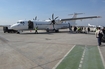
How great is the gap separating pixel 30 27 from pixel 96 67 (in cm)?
2498

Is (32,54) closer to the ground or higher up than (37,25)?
closer to the ground

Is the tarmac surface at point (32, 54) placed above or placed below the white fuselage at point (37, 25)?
below

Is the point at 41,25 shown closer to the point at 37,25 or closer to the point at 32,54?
the point at 37,25

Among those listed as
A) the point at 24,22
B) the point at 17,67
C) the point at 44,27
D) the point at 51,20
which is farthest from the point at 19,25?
the point at 17,67

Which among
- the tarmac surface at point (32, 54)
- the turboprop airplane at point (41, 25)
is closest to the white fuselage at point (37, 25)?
the turboprop airplane at point (41, 25)

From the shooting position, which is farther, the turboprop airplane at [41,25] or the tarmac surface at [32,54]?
the turboprop airplane at [41,25]

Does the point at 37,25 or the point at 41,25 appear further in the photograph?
the point at 41,25

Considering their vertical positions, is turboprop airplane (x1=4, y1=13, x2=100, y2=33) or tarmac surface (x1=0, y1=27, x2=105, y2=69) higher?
turboprop airplane (x1=4, y1=13, x2=100, y2=33)

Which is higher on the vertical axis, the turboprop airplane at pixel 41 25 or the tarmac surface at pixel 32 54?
the turboprop airplane at pixel 41 25

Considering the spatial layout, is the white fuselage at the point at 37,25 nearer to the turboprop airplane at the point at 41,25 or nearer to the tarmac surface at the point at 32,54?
the turboprop airplane at the point at 41,25

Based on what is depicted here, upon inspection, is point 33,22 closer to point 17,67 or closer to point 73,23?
point 73,23

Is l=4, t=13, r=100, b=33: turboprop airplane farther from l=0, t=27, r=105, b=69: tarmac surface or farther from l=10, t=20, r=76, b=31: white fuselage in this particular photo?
l=0, t=27, r=105, b=69: tarmac surface

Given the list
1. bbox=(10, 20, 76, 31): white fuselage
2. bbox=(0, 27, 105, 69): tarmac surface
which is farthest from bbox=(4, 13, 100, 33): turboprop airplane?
bbox=(0, 27, 105, 69): tarmac surface

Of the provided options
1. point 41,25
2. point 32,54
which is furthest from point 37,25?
point 32,54
